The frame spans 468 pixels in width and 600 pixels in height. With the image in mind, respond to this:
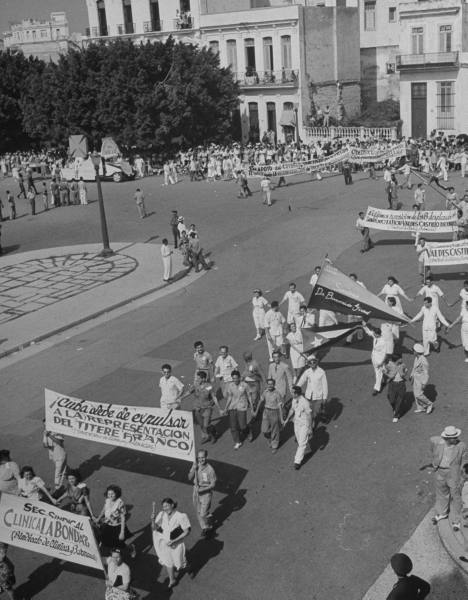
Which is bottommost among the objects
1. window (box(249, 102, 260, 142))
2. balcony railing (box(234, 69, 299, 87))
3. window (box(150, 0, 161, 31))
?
window (box(249, 102, 260, 142))

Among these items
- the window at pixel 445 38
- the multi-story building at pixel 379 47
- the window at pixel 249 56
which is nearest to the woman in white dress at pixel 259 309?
the window at pixel 445 38

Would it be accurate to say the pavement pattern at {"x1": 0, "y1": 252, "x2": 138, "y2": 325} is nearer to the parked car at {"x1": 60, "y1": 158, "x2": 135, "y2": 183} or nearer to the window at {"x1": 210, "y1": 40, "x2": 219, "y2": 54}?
the parked car at {"x1": 60, "y1": 158, "x2": 135, "y2": 183}

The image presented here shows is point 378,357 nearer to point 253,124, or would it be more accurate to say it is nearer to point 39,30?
point 253,124

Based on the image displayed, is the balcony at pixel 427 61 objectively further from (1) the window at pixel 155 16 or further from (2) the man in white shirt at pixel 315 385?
(2) the man in white shirt at pixel 315 385

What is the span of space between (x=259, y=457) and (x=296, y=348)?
3263 millimetres

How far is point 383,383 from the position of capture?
14953mm

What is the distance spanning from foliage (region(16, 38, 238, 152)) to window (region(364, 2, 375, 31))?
16.4m

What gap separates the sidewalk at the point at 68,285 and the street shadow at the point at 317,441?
9222mm

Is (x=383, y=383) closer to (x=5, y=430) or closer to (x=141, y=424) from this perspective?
(x=141, y=424)

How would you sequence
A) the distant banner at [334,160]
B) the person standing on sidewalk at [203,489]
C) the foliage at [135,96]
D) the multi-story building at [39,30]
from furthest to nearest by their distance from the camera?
1. the multi-story building at [39,30]
2. the foliage at [135,96]
3. the distant banner at [334,160]
4. the person standing on sidewalk at [203,489]

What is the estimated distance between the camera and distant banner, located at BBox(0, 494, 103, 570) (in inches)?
368

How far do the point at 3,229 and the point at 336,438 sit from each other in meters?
25.0

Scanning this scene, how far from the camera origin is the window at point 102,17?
205ft

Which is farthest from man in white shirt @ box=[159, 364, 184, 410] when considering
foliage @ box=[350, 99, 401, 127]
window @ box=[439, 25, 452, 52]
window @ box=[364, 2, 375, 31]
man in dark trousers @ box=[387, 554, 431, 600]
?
window @ box=[364, 2, 375, 31]
